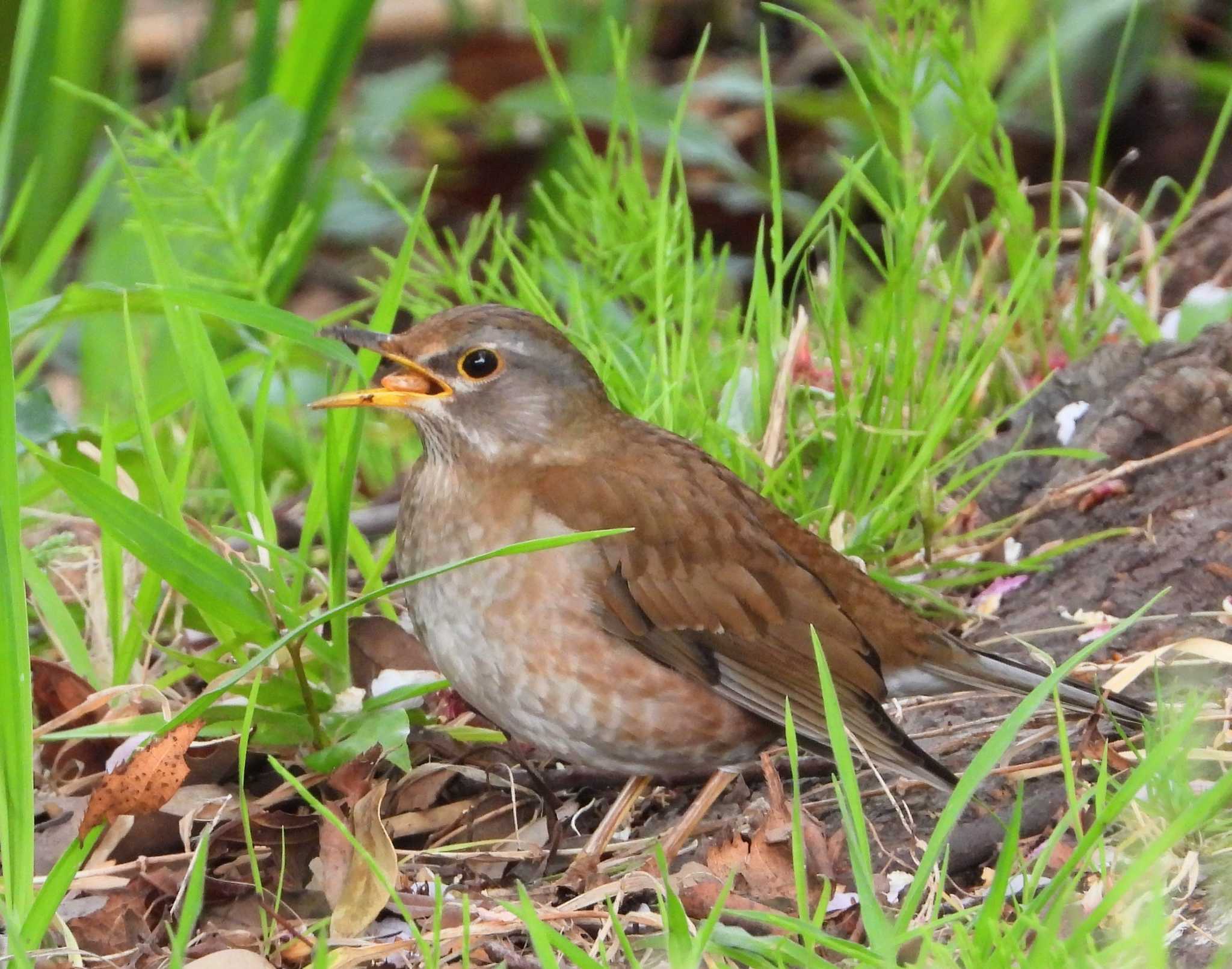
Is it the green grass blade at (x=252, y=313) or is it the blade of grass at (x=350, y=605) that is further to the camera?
the green grass blade at (x=252, y=313)

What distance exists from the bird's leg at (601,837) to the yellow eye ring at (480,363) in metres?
0.90

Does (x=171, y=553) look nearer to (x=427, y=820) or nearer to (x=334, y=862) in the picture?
(x=334, y=862)

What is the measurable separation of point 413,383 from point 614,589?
2.18 ft

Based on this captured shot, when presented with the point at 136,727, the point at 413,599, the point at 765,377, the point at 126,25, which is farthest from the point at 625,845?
the point at 126,25

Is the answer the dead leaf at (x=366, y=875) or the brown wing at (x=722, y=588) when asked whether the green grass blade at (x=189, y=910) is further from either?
the brown wing at (x=722, y=588)

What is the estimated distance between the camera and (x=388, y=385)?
3.72m

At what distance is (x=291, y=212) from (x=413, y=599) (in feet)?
9.29

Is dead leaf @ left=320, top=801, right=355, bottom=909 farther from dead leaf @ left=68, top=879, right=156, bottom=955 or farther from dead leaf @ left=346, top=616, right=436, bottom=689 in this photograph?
dead leaf @ left=346, top=616, right=436, bottom=689

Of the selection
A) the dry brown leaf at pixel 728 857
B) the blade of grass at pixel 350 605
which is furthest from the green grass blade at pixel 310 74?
the dry brown leaf at pixel 728 857

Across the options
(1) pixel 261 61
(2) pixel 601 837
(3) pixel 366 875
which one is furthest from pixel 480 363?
(1) pixel 261 61

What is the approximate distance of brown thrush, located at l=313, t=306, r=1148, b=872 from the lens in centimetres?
334

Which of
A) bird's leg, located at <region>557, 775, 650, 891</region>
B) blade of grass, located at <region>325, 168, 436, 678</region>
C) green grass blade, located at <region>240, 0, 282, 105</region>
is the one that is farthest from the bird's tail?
green grass blade, located at <region>240, 0, 282, 105</region>

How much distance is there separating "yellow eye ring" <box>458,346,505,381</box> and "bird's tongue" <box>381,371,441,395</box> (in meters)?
0.07

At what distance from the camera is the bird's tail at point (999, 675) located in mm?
3398
